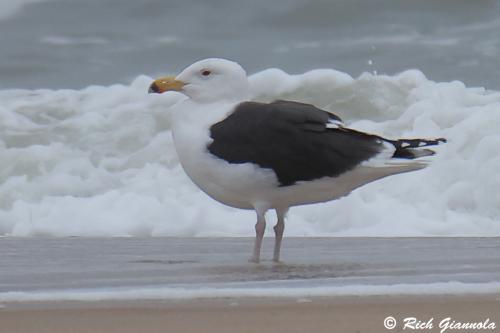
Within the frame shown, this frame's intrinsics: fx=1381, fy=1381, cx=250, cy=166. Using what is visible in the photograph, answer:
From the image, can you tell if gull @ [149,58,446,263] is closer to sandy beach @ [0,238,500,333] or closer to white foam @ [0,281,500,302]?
sandy beach @ [0,238,500,333]

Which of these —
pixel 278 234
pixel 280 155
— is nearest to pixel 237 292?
pixel 280 155

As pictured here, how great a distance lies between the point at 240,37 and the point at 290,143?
949 centimetres

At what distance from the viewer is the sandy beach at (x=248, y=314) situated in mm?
4172

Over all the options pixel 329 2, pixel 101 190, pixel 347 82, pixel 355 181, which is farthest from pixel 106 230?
pixel 329 2

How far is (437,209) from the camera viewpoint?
9.00m

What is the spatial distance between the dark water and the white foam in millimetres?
9312

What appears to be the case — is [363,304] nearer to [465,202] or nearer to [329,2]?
[465,202]

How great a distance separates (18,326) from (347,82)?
836 cm

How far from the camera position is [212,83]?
21.6ft

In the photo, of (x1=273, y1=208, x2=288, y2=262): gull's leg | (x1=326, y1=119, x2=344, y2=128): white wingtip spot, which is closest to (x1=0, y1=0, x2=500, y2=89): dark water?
(x1=273, y1=208, x2=288, y2=262): gull's leg

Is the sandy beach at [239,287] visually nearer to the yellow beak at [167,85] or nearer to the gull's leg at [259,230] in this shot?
the gull's leg at [259,230]

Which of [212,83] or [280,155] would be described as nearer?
[280,155]

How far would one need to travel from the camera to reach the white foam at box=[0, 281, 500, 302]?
4816 millimetres

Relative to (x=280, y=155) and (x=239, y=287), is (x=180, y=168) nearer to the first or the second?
(x=280, y=155)
